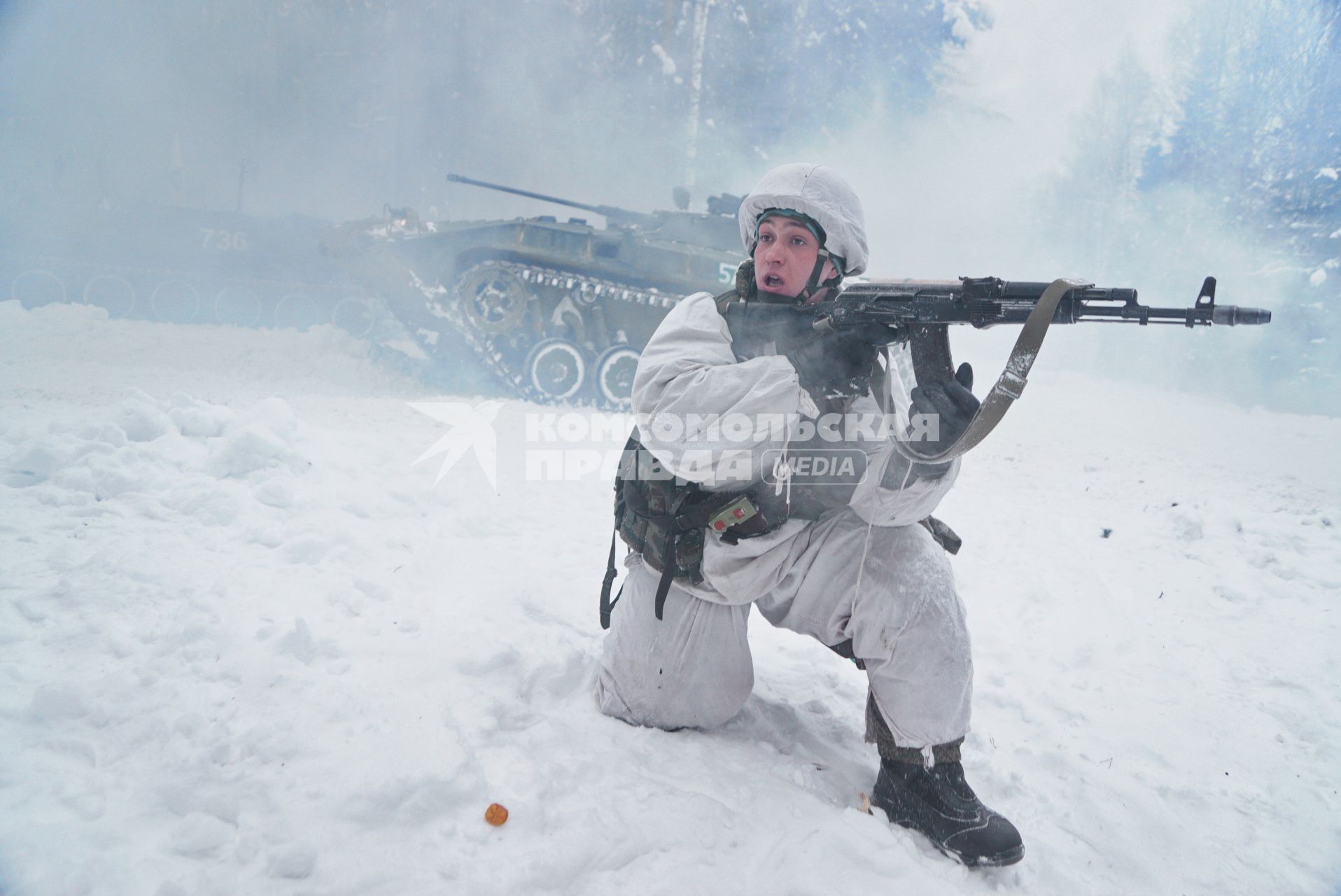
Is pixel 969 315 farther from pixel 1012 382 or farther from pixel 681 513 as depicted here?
pixel 681 513

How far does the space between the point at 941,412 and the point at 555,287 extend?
7.96 m

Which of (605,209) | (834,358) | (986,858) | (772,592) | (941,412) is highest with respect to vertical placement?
(605,209)

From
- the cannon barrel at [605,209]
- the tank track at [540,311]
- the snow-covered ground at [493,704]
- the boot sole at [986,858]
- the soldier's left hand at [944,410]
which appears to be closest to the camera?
the snow-covered ground at [493,704]

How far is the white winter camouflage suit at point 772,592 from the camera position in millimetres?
1756

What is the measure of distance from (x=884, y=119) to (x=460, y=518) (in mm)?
26061

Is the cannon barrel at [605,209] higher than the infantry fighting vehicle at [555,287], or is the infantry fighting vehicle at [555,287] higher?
the cannon barrel at [605,209]

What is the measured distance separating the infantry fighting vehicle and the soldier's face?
656 cm

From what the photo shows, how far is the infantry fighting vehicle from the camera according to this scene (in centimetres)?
880

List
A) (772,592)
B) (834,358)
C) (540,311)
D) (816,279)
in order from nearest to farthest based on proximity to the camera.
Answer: (834,358) < (772,592) < (816,279) < (540,311)

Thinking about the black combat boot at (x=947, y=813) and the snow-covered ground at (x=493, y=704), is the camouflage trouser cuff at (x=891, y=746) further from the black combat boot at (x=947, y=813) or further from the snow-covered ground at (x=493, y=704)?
the snow-covered ground at (x=493, y=704)

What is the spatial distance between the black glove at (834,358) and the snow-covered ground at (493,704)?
3.64 feet

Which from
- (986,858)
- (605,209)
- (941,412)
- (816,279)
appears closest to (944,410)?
(941,412)

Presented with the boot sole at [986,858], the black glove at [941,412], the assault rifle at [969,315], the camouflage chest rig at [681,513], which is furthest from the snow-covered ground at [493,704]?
the assault rifle at [969,315]

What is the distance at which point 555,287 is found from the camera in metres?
9.05
